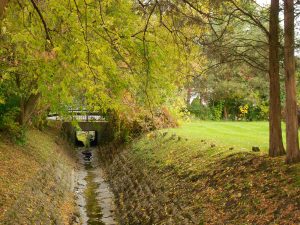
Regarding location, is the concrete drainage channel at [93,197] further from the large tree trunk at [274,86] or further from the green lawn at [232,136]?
the large tree trunk at [274,86]

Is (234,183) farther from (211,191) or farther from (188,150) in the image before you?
(188,150)

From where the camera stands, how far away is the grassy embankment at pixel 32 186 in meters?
12.1

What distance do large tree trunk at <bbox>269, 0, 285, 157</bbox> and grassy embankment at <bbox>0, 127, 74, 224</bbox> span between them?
7231 millimetres

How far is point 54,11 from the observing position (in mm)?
9367

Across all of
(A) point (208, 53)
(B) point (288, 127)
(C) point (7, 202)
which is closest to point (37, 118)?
(C) point (7, 202)

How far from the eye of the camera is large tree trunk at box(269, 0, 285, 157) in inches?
487

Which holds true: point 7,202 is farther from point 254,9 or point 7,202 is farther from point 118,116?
point 118,116

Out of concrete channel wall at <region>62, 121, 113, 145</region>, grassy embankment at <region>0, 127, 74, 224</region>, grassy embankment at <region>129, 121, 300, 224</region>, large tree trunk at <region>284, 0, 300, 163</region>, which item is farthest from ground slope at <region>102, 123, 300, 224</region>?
concrete channel wall at <region>62, 121, 113, 145</region>

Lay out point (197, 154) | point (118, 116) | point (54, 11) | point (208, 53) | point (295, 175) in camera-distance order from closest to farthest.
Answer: point (54, 11) < point (295, 175) < point (208, 53) < point (197, 154) < point (118, 116)

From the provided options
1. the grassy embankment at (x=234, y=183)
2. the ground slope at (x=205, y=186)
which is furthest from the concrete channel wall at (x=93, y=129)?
the grassy embankment at (x=234, y=183)

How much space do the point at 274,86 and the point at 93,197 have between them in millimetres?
10468

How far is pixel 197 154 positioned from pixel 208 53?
17.8 ft

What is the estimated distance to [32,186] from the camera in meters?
14.9

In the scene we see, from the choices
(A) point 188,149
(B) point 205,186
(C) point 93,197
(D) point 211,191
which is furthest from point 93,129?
(D) point 211,191
